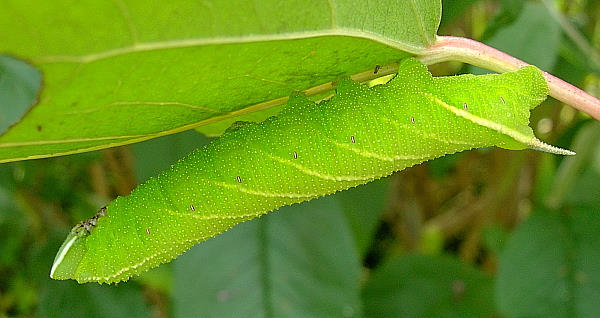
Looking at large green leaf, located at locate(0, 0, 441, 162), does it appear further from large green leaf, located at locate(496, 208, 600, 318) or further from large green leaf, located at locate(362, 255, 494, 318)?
large green leaf, located at locate(362, 255, 494, 318)

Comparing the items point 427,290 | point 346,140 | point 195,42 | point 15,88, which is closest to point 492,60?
point 346,140

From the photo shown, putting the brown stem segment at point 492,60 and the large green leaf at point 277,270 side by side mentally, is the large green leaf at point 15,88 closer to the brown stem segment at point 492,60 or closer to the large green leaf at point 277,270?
the brown stem segment at point 492,60

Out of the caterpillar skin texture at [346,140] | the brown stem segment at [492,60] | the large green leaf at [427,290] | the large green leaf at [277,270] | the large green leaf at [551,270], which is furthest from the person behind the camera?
the large green leaf at [427,290]

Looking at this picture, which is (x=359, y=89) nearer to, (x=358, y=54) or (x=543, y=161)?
(x=358, y=54)

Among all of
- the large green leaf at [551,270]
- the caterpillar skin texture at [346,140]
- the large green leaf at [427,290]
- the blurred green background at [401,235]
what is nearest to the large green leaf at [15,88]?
the caterpillar skin texture at [346,140]

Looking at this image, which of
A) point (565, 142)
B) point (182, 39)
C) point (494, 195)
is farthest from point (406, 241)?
point (182, 39)

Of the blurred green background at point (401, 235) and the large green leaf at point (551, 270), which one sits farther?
the large green leaf at point (551, 270)
